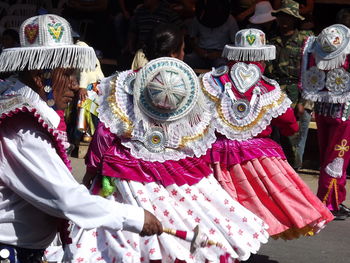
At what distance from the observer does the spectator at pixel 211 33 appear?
35.1 feet

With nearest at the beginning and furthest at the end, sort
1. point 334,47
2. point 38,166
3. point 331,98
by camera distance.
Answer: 1. point 38,166
2. point 334,47
3. point 331,98

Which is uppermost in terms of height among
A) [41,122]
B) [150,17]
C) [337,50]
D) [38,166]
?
[41,122]

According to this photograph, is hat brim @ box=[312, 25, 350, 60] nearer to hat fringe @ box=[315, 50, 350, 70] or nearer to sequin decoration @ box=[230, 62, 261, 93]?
hat fringe @ box=[315, 50, 350, 70]

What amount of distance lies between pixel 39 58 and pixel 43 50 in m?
0.04

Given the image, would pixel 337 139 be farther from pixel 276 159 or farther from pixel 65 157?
pixel 65 157

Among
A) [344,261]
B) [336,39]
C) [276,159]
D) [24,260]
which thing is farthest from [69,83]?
[336,39]

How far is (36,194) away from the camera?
10.6 feet

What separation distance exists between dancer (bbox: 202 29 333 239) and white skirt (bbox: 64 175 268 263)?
631 millimetres

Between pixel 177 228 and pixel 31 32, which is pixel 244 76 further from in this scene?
pixel 31 32

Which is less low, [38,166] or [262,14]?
[38,166]

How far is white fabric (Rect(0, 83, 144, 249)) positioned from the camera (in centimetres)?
321

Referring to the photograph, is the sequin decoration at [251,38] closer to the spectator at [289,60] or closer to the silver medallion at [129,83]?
the silver medallion at [129,83]

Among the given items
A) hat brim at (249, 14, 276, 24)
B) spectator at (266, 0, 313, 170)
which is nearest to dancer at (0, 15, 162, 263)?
spectator at (266, 0, 313, 170)

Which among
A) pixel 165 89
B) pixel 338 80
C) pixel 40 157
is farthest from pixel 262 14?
pixel 40 157
